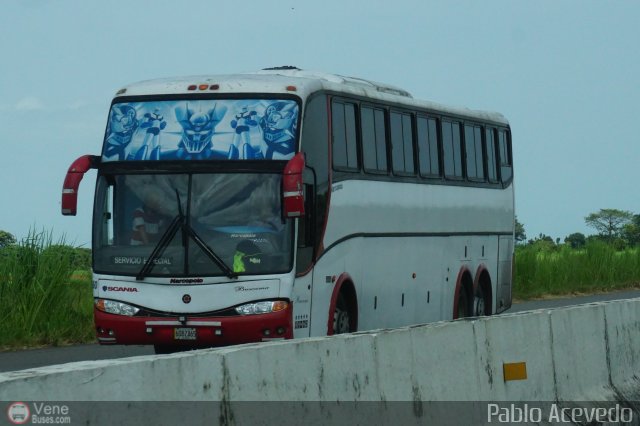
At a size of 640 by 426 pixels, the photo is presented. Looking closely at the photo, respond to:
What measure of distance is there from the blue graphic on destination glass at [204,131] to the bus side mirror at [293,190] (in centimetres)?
73

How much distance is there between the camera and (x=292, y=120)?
17531 mm

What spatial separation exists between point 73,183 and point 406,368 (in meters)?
8.69

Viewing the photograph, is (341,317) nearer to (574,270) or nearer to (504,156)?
(504,156)

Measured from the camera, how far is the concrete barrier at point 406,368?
6785 mm

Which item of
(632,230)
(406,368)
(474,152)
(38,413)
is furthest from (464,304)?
(632,230)

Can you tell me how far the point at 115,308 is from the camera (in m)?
17.3

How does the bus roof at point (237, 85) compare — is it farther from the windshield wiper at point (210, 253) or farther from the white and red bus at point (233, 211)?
the windshield wiper at point (210, 253)

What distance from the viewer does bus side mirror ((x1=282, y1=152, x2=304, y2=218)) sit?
16.4 metres

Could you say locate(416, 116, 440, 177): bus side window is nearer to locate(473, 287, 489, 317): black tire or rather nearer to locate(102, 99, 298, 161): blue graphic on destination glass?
locate(473, 287, 489, 317): black tire

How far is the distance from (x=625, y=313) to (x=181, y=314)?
17.5 ft

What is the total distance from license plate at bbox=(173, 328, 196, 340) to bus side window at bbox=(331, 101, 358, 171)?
296 cm

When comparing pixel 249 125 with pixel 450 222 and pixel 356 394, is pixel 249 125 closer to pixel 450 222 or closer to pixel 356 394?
pixel 450 222

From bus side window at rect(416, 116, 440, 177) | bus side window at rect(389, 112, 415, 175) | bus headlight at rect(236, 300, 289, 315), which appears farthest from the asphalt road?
bus side window at rect(416, 116, 440, 177)

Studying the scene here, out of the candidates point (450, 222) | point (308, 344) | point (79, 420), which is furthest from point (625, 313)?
point (450, 222)
